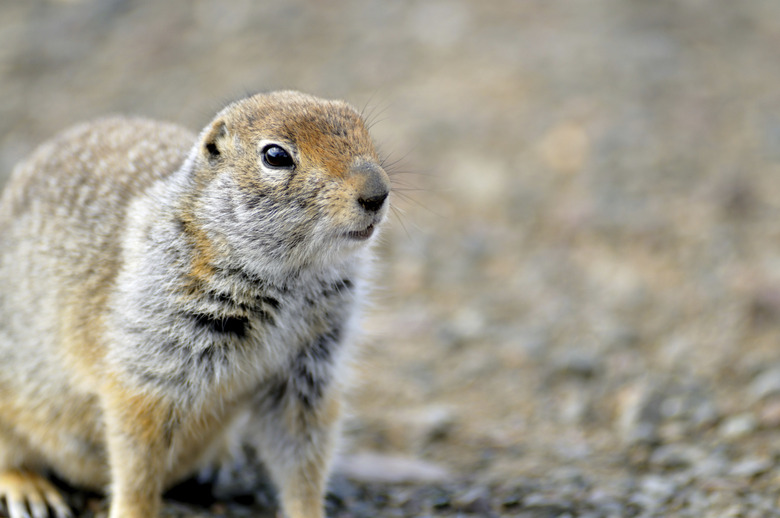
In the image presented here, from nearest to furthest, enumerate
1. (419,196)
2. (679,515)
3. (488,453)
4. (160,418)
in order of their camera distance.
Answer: (160,418)
(679,515)
(488,453)
(419,196)

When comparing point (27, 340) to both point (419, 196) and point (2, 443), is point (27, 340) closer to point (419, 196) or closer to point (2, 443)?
point (2, 443)

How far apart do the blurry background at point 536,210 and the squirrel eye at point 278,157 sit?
2.87ft

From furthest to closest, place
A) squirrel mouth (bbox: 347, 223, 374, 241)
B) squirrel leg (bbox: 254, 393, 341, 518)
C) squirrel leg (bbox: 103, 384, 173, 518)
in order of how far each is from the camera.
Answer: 1. squirrel leg (bbox: 254, 393, 341, 518)
2. squirrel leg (bbox: 103, 384, 173, 518)
3. squirrel mouth (bbox: 347, 223, 374, 241)

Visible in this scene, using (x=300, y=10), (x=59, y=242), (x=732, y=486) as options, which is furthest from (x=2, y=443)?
(x=300, y=10)

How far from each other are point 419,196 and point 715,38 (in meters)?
4.32

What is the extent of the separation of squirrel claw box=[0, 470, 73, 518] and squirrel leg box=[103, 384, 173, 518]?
0.65m

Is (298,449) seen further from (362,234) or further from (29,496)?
(29,496)

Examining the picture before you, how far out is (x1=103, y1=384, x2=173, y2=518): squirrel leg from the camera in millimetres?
4125

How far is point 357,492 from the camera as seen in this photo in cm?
509

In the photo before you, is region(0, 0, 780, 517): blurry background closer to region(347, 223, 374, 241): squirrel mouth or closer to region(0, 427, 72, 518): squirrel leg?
region(347, 223, 374, 241): squirrel mouth

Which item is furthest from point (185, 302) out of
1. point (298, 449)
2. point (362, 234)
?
point (298, 449)

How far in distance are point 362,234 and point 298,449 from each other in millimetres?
1401

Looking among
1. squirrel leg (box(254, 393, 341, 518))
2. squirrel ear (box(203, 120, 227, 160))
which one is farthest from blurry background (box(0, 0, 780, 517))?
squirrel ear (box(203, 120, 227, 160))

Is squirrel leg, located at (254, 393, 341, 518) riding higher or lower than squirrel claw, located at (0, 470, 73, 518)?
higher
